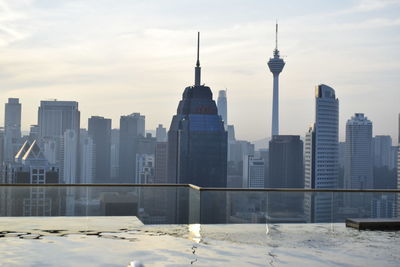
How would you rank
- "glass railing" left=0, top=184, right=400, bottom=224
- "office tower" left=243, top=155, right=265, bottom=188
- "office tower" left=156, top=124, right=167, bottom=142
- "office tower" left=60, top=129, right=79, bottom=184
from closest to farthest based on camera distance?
"glass railing" left=0, top=184, right=400, bottom=224
"office tower" left=60, top=129, right=79, bottom=184
"office tower" left=243, top=155, right=265, bottom=188
"office tower" left=156, top=124, right=167, bottom=142

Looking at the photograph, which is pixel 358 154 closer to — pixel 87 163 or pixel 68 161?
pixel 87 163

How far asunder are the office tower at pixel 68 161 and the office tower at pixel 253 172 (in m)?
25.8

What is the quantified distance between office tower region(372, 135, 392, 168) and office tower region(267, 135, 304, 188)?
39.0ft

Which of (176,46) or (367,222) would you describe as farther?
(176,46)

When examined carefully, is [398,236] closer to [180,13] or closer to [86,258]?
[86,258]

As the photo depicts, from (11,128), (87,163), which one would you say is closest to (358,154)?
(87,163)

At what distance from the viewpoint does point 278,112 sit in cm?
16375

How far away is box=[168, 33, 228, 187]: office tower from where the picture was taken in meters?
93.8

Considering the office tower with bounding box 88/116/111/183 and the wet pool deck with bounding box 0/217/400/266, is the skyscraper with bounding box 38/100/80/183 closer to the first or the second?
the office tower with bounding box 88/116/111/183

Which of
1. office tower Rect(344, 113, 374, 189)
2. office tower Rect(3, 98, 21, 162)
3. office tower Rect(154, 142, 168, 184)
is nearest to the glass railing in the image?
office tower Rect(3, 98, 21, 162)

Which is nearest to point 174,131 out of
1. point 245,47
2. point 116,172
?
point 116,172

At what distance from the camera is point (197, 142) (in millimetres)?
102438

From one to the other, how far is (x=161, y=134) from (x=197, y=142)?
9.21 m

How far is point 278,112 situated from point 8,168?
349 feet
